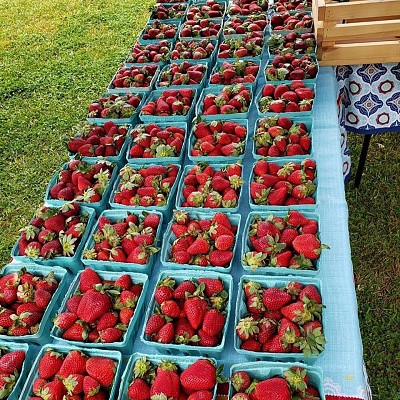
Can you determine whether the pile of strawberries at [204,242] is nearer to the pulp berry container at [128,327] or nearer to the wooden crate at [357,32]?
the pulp berry container at [128,327]

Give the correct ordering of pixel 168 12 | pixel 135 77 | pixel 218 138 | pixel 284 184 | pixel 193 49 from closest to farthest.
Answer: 1. pixel 284 184
2. pixel 218 138
3. pixel 135 77
4. pixel 193 49
5. pixel 168 12

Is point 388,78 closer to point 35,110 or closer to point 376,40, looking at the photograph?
point 376,40

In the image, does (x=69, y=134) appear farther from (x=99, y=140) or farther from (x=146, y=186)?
(x=146, y=186)

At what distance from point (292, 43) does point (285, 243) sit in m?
1.36

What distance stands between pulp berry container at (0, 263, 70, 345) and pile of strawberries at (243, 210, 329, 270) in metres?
0.55

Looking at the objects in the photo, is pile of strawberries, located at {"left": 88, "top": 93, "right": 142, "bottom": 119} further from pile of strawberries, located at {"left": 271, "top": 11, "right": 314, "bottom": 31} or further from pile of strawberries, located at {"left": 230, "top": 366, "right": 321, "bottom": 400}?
pile of strawberries, located at {"left": 230, "top": 366, "right": 321, "bottom": 400}

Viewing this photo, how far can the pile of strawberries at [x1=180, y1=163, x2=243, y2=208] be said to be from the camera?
153cm

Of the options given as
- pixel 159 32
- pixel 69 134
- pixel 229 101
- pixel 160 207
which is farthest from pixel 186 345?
pixel 69 134

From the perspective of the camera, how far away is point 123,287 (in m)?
1.31

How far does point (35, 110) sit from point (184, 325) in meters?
3.24

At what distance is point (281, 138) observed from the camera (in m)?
1.72

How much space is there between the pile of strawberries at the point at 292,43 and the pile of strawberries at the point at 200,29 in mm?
368

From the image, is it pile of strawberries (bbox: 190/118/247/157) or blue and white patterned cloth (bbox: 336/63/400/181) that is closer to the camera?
pile of strawberries (bbox: 190/118/247/157)

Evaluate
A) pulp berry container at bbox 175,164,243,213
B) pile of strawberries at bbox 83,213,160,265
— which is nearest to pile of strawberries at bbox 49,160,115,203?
pile of strawberries at bbox 83,213,160,265
